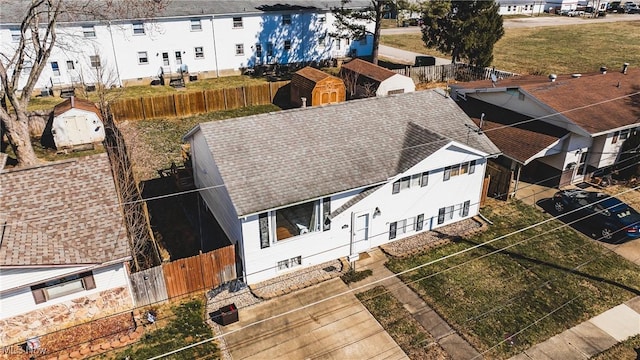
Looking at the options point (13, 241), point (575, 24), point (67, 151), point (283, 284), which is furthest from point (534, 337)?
point (575, 24)

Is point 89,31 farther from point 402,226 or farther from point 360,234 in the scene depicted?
point 402,226

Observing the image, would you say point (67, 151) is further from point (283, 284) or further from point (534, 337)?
point (534, 337)

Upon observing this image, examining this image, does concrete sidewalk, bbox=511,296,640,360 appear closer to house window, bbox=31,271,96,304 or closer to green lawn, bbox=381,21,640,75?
house window, bbox=31,271,96,304

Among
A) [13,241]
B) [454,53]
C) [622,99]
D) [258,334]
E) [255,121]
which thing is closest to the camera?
[13,241]

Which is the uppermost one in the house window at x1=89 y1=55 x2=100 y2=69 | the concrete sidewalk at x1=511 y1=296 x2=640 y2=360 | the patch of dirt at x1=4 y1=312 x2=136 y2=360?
the house window at x1=89 y1=55 x2=100 y2=69

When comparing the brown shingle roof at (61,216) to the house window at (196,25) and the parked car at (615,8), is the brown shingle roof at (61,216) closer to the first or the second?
the house window at (196,25)

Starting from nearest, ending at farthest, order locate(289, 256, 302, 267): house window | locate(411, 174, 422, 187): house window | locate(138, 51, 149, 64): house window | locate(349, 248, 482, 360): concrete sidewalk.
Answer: locate(349, 248, 482, 360): concrete sidewalk < locate(289, 256, 302, 267): house window < locate(411, 174, 422, 187): house window < locate(138, 51, 149, 64): house window

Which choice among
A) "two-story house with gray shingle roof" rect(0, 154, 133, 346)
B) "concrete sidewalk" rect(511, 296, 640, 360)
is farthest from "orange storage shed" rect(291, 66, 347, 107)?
"concrete sidewalk" rect(511, 296, 640, 360)

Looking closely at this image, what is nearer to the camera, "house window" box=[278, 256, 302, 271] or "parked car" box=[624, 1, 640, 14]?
"house window" box=[278, 256, 302, 271]
